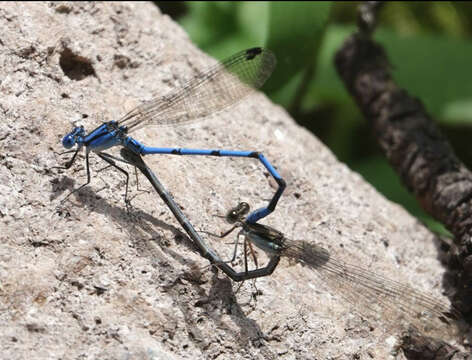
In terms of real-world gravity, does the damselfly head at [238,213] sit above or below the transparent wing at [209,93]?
below

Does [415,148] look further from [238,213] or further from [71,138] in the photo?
[71,138]

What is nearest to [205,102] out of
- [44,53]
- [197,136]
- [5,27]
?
[197,136]

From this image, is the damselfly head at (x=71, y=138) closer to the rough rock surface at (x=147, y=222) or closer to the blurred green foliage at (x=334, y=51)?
the rough rock surface at (x=147, y=222)

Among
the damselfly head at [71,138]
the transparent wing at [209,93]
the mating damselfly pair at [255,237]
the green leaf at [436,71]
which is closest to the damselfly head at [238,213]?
the mating damselfly pair at [255,237]

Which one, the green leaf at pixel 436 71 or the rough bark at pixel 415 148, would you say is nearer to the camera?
the rough bark at pixel 415 148

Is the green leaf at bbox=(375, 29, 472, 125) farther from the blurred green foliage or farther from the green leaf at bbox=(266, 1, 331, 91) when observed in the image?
the green leaf at bbox=(266, 1, 331, 91)

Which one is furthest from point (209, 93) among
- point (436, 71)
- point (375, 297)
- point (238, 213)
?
point (436, 71)
